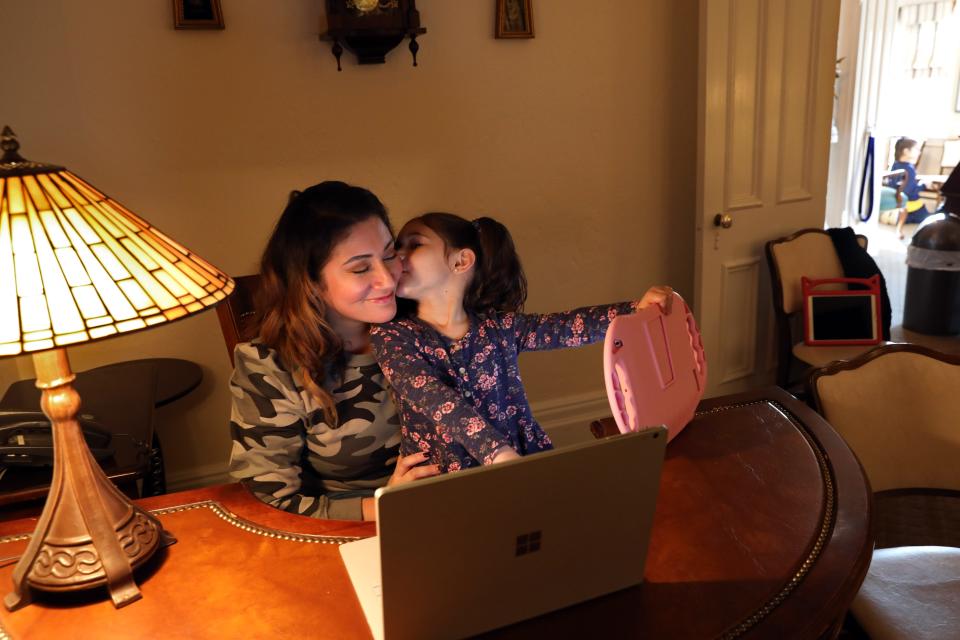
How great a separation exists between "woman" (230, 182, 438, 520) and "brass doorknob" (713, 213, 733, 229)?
1817mm

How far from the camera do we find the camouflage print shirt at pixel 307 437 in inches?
53.8

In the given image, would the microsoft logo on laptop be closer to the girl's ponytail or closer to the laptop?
the laptop

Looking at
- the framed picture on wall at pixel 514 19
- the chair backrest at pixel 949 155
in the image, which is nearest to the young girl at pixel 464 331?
the framed picture on wall at pixel 514 19

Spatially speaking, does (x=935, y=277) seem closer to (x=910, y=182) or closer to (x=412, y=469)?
(x=412, y=469)

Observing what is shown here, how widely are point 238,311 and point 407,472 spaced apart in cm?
72

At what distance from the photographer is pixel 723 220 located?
9.38ft

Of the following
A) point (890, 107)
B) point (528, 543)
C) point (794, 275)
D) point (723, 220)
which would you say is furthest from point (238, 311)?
point (890, 107)

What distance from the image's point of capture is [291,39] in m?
2.40

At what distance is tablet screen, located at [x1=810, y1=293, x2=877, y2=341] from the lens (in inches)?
116

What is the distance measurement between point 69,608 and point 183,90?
176 cm

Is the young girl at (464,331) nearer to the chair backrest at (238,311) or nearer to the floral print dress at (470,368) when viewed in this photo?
the floral print dress at (470,368)

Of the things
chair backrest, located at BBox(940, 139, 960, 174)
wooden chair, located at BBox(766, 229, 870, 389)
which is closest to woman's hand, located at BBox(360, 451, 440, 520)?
wooden chair, located at BBox(766, 229, 870, 389)

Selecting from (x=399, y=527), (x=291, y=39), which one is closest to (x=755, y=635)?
(x=399, y=527)

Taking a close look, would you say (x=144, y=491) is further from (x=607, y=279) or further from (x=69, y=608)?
(x=607, y=279)
